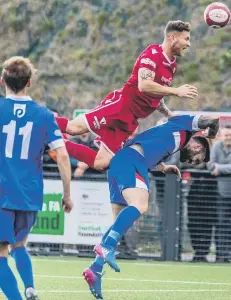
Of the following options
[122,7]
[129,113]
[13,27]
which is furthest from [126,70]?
[129,113]

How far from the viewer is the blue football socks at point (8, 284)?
880cm

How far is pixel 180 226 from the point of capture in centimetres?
1666

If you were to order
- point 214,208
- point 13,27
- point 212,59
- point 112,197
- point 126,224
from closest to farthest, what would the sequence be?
1. point 126,224
2. point 112,197
3. point 214,208
4. point 212,59
5. point 13,27

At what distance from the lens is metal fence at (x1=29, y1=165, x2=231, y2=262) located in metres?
16.5

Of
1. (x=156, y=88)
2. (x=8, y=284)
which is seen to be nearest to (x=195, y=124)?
(x=156, y=88)

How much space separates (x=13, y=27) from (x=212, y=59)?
5.91m

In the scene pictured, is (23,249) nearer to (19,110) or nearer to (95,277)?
(19,110)

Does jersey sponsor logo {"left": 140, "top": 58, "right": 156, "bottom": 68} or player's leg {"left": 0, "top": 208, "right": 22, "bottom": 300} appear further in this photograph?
jersey sponsor logo {"left": 140, "top": 58, "right": 156, "bottom": 68}

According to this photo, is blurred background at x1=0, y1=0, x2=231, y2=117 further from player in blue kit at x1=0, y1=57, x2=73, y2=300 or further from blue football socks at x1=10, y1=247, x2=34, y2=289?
player in blue kit at x1=0, y1=57, x2=73, y2=300

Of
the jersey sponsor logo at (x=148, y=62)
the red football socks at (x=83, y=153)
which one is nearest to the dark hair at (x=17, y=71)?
the jersey sponsor logo at (x=148, y=62)

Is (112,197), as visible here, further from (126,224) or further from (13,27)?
(13,27)

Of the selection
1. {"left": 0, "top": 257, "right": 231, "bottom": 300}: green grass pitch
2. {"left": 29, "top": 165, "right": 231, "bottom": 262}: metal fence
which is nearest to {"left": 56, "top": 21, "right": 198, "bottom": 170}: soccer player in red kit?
{"left": 0, "top": 257, "right": 231, "bottom": 300}: green grass pitch

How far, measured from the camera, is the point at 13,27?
100ft

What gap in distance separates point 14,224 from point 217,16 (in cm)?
440
